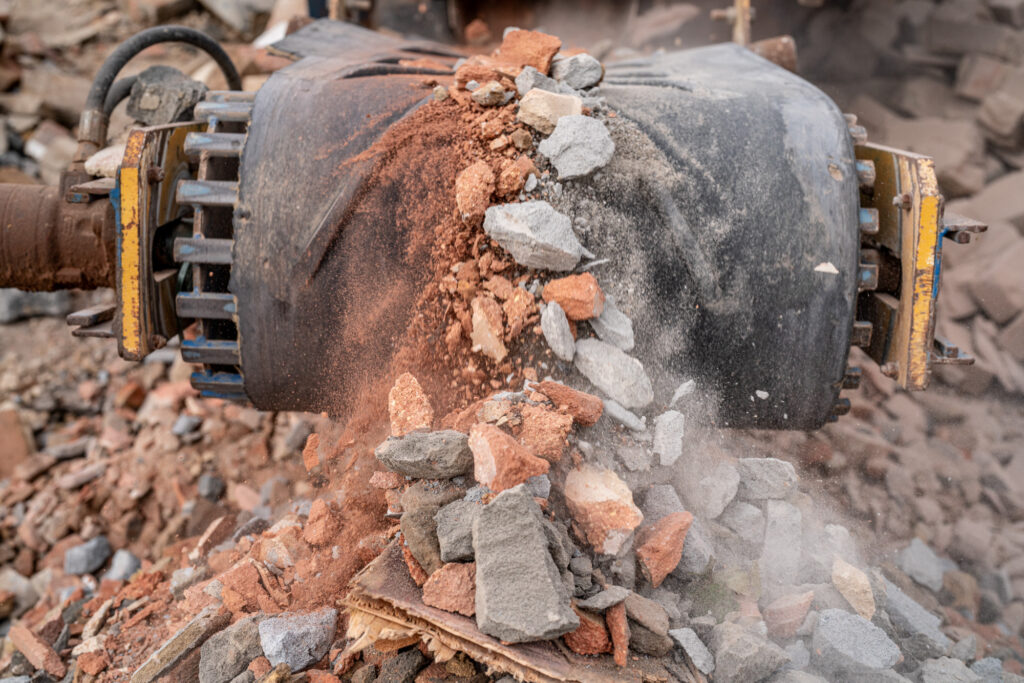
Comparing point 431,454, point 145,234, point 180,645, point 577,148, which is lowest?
point 180,645

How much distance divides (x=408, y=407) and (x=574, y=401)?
0.44 meters

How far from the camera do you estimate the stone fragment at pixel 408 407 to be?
70.4 inches

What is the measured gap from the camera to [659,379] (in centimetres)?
191

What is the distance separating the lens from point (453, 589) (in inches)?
57.4

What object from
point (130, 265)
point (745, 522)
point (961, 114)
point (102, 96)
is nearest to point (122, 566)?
point (130, 265)

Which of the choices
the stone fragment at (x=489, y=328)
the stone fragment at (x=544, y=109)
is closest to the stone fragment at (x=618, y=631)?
the stone fragment at (x=489, y=328)

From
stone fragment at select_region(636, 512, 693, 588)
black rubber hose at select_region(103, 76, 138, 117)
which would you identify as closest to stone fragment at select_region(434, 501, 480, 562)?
stone fragment at select_region(636, 512, 693, 588)

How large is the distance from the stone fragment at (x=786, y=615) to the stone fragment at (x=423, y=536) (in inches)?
35.6

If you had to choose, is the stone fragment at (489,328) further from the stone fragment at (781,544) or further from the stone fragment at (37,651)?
the stone fragment at (37,651)

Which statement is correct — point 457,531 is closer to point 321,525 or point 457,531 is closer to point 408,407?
point 408,407

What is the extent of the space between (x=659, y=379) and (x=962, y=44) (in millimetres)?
4540

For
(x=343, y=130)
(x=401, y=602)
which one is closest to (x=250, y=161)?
(x=343, y=130)

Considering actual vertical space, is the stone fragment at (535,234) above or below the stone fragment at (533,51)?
below

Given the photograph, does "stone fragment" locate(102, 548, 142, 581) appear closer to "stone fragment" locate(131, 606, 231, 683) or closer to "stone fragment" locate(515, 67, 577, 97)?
"stone fragment" locate(131, 606, 231, 683)
